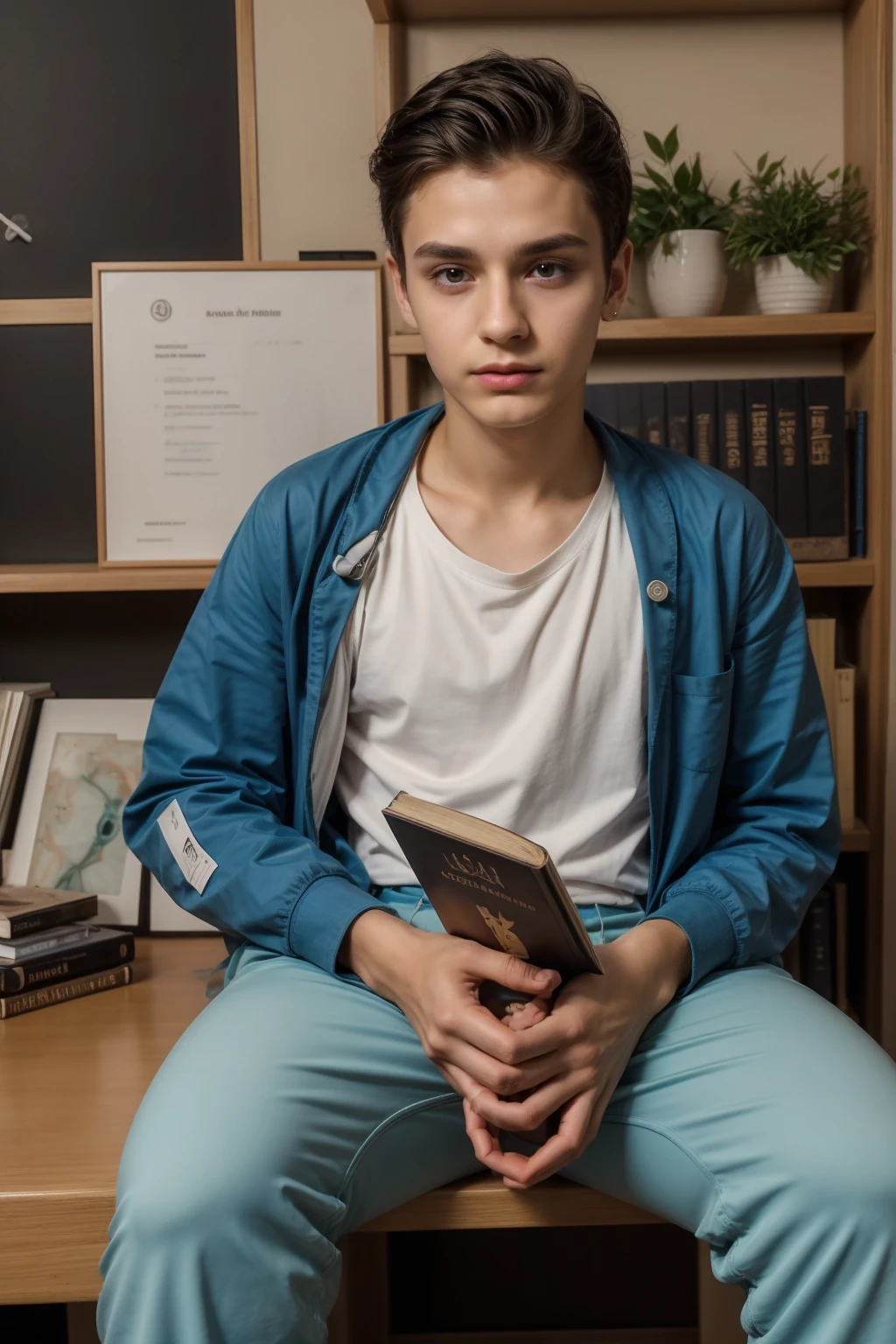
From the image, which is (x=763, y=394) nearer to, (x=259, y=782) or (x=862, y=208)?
(x=862, y=208)

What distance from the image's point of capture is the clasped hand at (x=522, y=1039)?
0.97m

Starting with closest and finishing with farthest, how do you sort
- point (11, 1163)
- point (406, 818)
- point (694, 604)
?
point (406, 818) < point (11, 1163) < point (694, 604)

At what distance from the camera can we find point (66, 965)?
5.05 feet

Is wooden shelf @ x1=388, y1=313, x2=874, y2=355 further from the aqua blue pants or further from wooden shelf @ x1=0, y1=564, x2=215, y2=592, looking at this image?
the aqua blue pants

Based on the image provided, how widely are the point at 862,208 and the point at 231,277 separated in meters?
0.87

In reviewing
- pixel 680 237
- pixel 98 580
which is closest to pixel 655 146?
pixel 680 237

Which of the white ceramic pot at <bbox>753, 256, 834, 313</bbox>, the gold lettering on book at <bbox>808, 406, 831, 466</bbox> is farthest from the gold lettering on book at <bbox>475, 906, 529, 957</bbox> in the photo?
the white ceramic pot at <bbox>753, 256, 834, 313</bbox>

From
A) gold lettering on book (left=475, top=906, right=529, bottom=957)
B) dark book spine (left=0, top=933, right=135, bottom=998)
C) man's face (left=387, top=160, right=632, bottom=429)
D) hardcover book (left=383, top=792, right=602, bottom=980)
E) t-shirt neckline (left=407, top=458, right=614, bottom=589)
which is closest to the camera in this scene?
hardcover book (left=383, top=792, right=602, bottom=980)

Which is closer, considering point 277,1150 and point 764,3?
point 277,1150

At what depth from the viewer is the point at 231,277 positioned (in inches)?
69.4

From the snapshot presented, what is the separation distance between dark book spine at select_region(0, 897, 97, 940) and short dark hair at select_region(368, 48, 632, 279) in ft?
3.04

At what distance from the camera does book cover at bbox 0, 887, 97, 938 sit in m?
1.53

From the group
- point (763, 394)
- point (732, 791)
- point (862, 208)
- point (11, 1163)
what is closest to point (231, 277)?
point (763, 394)

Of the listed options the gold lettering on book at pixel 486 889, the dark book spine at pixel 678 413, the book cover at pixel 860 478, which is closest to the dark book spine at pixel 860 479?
the book cover at pixel 860 478
